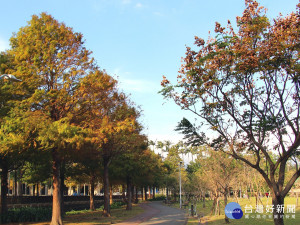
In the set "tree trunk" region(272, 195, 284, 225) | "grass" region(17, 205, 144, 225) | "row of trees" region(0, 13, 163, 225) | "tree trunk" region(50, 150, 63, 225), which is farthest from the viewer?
"grass" region(17, 205, 144, 225)

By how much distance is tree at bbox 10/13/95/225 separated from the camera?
56.7 feet

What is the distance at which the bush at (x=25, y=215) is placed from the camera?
20566 mm

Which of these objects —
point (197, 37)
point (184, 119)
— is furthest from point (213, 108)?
point (197, 37)

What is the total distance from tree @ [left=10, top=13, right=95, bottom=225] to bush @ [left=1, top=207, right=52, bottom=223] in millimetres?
3879

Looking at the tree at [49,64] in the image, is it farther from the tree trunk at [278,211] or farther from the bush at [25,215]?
the tree trunk at [278,211]

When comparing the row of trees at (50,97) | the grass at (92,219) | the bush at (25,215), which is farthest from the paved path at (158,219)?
the row of trees at (50,97)

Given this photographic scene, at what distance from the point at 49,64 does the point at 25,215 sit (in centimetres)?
1094

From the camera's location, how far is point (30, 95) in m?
17.7

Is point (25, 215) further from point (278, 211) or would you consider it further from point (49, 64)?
point (278, 211)

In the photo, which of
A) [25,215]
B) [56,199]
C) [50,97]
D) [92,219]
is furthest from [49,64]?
[92,219]

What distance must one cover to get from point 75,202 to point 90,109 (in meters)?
25.6

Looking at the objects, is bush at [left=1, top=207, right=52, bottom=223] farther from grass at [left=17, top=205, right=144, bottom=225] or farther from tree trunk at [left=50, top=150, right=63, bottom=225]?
tree trunk at [left=50, top=150, right=63, bottom=225]

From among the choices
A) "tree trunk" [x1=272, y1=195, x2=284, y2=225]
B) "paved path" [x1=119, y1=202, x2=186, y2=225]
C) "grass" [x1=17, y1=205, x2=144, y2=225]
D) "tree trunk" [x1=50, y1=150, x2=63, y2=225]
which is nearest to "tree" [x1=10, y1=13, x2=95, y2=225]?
"tree trunk" [x1=50, y1=150, x2=63, y2=225]

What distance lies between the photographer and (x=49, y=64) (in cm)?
1781
